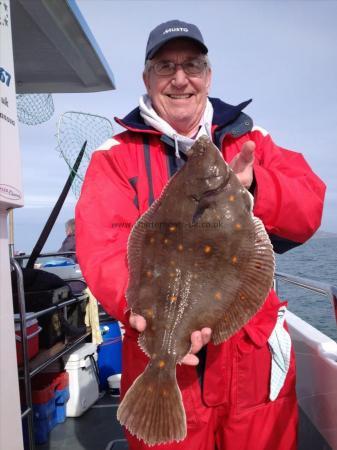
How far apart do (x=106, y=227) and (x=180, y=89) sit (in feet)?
3.42

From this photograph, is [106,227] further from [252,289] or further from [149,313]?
[252,289]

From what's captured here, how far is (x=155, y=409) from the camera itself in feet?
6.29

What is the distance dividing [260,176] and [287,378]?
1294 mm

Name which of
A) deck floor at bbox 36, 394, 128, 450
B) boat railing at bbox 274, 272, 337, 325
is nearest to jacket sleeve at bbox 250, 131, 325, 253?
boat railing at bbox 274, 272, 337, 325

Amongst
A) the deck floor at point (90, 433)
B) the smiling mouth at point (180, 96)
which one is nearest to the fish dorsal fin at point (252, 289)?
the smiling mouth at point (180, 96)

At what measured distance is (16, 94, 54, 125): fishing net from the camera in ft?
15.1

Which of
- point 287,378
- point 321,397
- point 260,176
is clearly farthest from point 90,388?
point 260,176

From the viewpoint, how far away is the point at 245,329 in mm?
2309

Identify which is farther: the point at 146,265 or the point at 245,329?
the point at 245,329

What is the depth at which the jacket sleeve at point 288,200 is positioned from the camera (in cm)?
212

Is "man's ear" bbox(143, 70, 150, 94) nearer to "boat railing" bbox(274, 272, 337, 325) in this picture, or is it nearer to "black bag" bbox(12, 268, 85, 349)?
"boat railing" bbox(274, 272, 337, 325)

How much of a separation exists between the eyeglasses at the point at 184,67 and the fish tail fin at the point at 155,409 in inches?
71.9

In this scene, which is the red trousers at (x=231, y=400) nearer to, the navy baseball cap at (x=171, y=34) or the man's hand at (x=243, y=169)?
the man's hand at (x=243, y=169)

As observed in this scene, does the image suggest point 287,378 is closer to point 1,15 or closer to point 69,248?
point 1,15
